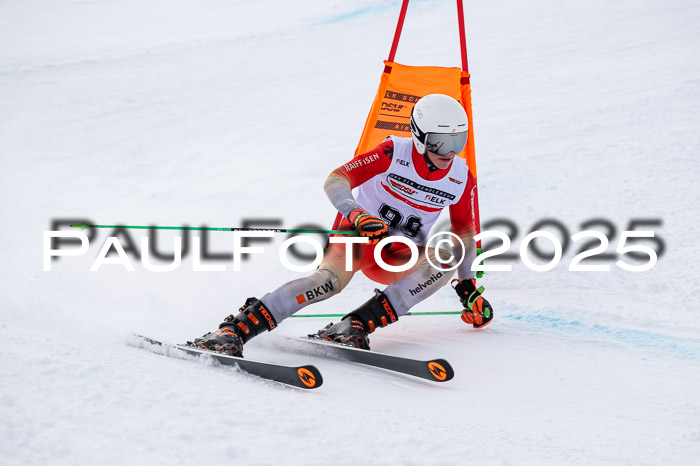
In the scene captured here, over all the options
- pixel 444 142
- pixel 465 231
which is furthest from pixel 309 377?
pixel 465 231

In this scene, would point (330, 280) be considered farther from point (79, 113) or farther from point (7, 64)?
point (7, 64)

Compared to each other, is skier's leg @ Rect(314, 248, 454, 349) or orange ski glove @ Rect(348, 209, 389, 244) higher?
orange ski glove @ Rect(348, 209, 389, 244)

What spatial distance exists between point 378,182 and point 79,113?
706cm

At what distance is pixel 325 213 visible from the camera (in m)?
5.90

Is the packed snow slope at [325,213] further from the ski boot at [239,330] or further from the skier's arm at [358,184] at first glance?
the skier's arm at [358,184]

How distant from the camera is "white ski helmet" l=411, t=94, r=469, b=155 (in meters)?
3.40

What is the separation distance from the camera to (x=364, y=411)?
2373 millimetres

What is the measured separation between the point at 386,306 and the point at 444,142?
833 mm

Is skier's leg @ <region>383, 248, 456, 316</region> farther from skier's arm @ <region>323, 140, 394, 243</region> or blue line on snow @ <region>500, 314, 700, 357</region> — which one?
blue line on snow @ <region>500, 314, 700, 357</region>

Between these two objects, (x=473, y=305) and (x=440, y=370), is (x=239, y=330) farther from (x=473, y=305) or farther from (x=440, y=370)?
(x=473, y=305)

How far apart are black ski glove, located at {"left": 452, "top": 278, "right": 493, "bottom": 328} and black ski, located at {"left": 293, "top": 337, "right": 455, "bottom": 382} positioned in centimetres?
87

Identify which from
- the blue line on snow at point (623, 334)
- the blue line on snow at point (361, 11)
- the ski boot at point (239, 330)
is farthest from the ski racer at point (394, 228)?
the blue line on snow at point (361, 11)

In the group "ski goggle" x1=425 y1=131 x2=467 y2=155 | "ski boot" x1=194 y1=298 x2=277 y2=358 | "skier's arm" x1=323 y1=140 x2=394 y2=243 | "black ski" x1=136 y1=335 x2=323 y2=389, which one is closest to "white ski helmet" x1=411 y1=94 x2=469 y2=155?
"ski goggle" x1=425 y1=131 x2=467 y2=155

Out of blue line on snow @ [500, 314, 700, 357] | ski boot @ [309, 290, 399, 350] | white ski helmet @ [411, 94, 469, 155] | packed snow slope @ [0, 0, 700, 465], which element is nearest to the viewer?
packed snow slope @ [0, 0, 700, 465]
